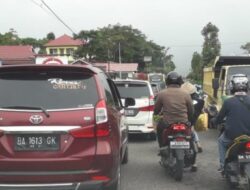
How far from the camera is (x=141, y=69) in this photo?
110 meters

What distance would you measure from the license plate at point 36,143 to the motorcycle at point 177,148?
306cm

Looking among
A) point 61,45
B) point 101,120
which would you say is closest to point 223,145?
point 101,120

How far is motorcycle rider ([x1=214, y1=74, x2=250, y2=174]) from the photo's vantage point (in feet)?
24.6

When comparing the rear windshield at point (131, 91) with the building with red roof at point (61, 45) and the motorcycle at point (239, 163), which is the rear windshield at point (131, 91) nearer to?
the motorcycle at point (239, 163)

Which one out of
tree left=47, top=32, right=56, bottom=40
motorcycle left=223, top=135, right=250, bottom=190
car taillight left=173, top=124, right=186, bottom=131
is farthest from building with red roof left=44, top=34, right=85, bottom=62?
motorcycle left=223, top=135, right=250, bottom=190

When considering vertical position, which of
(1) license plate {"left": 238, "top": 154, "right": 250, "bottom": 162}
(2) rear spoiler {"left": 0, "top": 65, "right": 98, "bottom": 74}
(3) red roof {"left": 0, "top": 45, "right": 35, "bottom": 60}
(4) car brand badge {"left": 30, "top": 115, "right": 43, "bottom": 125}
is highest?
(2) rear spoiler {"left": 0, "top": 65, "right": 98, "bottom": 74}

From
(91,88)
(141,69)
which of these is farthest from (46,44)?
(91,88)

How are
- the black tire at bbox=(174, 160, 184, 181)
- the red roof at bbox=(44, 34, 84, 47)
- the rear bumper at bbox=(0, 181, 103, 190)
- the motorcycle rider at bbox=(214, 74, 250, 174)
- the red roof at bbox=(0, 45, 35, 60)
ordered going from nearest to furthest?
the rear bumper at bbox=(0, 181, 103, 190) < the motorcycle rider at bbox=(214, 74, 250, 174) < the black tire at bbox=(174, 160, 184, 181) < the red roof at bbox=(0, 45, 35, 60) < the red roof at bbox=(44, 34, 84, 47)

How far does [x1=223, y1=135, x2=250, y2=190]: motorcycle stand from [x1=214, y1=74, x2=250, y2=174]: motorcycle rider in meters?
0.17

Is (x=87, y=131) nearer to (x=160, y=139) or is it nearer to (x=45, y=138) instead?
(x=45, y=138)

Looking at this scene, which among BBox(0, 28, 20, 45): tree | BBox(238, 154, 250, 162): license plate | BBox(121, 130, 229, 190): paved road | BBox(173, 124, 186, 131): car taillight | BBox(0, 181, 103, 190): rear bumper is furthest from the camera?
BBox(0, 28, 20, 45): tree

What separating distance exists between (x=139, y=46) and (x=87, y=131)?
100183mm

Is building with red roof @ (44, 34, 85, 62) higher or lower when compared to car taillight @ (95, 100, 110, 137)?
lower

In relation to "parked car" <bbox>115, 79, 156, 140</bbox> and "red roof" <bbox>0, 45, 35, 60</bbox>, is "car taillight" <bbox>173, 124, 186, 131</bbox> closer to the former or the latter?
"parked car" <bbox>115, 79, 156, 140</bbox>
